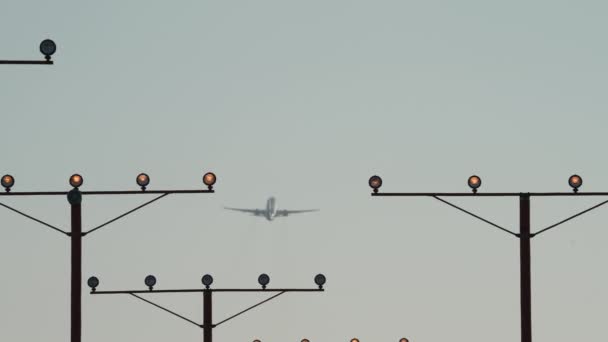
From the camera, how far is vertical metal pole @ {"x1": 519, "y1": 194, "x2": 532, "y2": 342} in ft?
175

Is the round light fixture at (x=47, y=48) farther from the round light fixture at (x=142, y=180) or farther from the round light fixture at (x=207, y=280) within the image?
the round light fixture at (x=207, y=280)

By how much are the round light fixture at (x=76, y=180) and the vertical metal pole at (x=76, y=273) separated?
0.69 metres

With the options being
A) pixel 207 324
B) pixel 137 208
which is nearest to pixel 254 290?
pixel 207 324

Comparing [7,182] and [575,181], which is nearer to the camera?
[575,181]

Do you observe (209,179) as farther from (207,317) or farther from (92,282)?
(207,317)

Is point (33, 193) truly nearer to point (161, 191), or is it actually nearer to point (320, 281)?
point (161, 191)

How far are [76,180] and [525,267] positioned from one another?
11.1 metres

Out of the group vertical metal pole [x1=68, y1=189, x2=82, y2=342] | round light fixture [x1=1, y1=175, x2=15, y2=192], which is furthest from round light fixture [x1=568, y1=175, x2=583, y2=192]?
round light fixture [x1=1, y1=175, x2=15, y2=192]

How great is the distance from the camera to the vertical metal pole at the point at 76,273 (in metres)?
52.9

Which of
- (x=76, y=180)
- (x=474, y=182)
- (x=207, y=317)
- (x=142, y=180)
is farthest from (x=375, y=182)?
(x=207, y=317)

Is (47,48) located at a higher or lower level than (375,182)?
higher

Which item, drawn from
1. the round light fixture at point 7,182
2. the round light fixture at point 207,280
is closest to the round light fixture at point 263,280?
the round light fixture at point 207,280

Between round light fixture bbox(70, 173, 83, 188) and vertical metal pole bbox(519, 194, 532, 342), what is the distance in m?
10.7

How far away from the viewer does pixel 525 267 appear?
5366 centimetres
